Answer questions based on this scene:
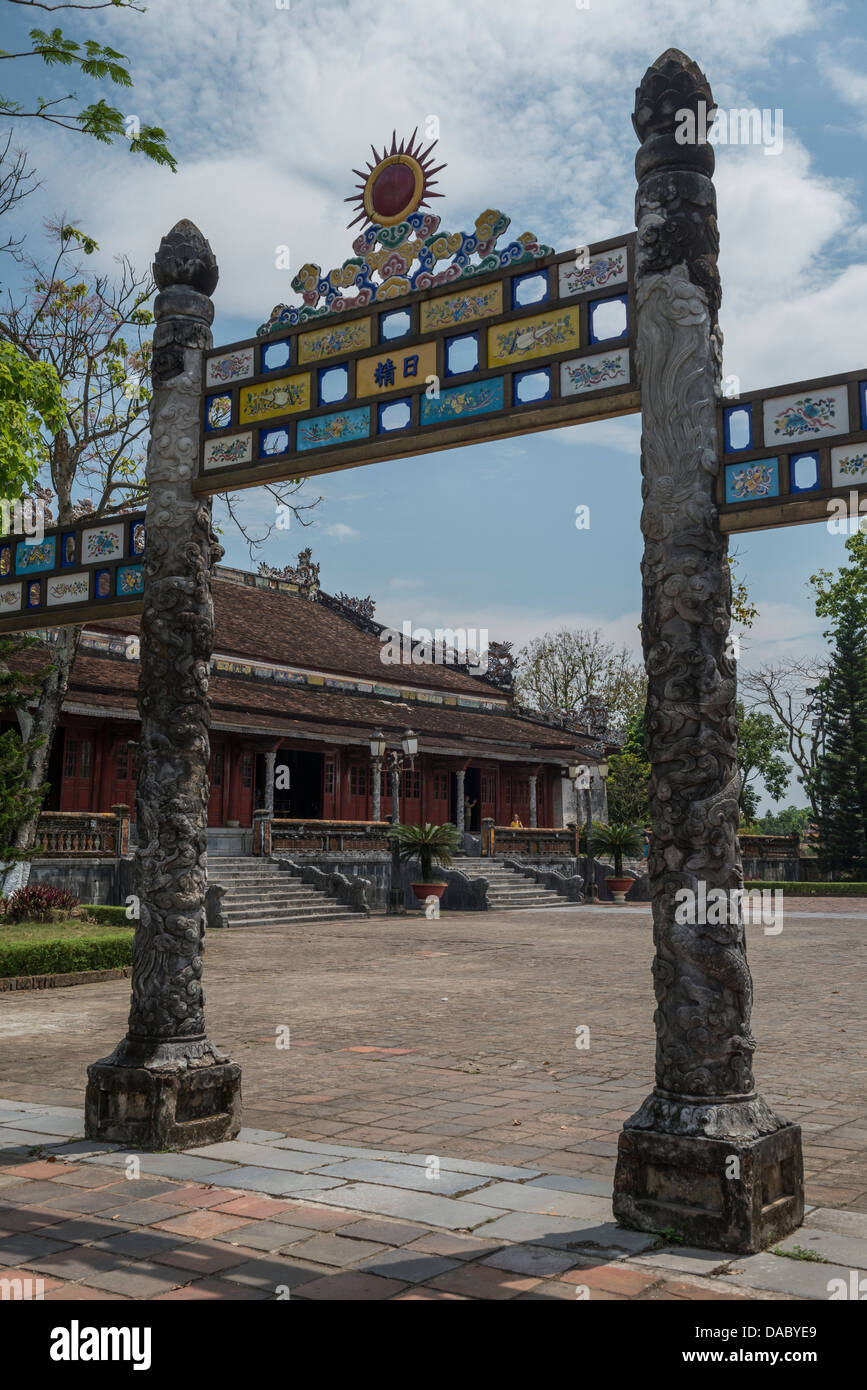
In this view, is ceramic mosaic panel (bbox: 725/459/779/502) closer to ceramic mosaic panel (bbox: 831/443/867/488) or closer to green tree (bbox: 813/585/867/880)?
ceramic mosaic panel (bbox: 831/443/867/488)

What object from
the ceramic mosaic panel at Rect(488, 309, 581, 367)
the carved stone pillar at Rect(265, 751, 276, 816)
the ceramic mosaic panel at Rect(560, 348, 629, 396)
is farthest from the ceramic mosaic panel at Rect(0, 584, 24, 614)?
the carved stone pillar at Rect(265, 751, 276, 816)

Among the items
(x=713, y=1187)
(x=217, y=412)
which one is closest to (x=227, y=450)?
(x=217, y=412)

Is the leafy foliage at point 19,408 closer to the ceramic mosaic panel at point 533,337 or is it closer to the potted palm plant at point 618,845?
the ceramic mosaic panel at point 533,337

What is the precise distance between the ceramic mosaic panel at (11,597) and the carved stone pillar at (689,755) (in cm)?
473

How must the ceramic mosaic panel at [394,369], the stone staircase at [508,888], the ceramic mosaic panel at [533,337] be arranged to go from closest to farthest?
1. the ceramic mosaic panel at [533,337]
2. the ceramic mosaic panel at [394,369]
3. the stone staircase at [508,888]

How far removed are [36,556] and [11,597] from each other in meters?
0.38

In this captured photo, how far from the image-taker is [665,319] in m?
4.83

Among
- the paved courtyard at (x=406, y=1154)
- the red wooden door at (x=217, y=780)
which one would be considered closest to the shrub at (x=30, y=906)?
the paved courtyard at (x=406, y=1154)

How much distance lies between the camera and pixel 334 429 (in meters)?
6.14

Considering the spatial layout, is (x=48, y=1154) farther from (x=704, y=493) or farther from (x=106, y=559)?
(x=704, y=493)

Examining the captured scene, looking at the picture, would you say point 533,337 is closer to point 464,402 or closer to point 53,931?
point 464,402

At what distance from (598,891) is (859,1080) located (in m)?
25.0

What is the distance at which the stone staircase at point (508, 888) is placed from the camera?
27.9 meters
